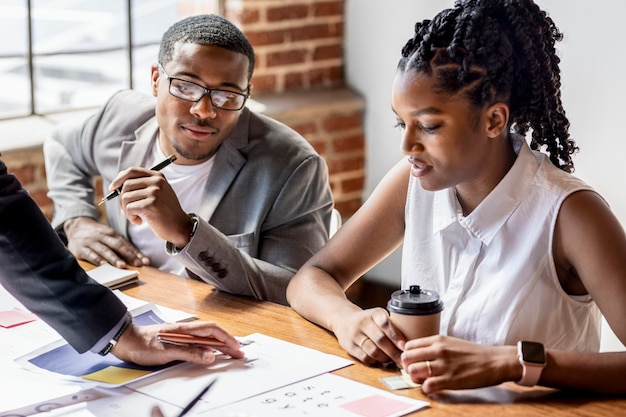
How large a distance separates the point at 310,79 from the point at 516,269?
2338 millimetres

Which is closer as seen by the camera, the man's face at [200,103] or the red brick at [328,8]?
the man's face at [200,103]

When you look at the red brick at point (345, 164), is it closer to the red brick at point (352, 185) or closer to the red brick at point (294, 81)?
the red brick at point (352, 185)

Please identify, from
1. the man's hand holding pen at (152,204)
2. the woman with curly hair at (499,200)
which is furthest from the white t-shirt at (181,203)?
the woman with curly hair at (499,200)

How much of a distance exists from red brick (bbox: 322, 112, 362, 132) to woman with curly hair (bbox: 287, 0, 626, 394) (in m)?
2.01

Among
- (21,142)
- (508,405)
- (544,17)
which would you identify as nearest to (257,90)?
(21,142)

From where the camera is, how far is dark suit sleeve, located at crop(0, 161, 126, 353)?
170cm

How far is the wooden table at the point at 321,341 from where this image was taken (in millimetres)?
1604

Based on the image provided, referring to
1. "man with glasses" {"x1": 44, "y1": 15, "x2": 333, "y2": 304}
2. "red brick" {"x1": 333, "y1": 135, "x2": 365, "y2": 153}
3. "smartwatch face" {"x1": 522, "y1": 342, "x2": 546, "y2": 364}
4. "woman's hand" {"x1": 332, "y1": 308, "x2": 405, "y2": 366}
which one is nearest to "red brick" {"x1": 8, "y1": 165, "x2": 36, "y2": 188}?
"man with glasses" {"x1": 44, "y1": 15, "x2": 333, "y2": 304}

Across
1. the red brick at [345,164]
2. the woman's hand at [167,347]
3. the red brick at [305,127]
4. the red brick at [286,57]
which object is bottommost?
the red brick at [345,164]

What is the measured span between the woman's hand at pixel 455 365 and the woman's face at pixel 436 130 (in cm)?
35

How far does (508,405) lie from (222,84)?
3.71ft

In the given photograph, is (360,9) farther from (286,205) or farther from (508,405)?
(508,405)

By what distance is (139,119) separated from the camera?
2.75 meters

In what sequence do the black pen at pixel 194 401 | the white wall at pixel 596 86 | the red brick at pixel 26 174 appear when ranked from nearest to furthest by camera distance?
the black pen at pixel 194 401
the white wall at pixel 596 86
the red brick at pixel 26 174
